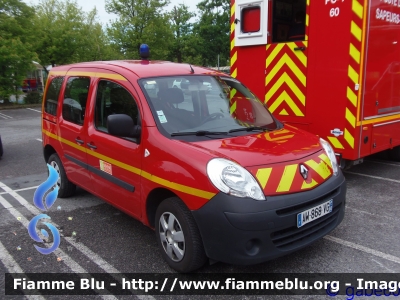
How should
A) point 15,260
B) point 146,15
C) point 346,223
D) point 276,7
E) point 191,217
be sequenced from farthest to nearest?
point 146,15
point 276,7
point 346,223
point 15,260
point 191,217

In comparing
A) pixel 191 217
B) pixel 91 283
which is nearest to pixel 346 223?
pixel 191 217

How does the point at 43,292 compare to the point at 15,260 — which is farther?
the point at 15,260

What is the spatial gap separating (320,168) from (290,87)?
2926 millimetres

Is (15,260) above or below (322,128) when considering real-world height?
below

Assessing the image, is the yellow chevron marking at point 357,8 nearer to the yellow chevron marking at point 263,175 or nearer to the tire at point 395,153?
the tire at point 395,153

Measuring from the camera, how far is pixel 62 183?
17.3ft

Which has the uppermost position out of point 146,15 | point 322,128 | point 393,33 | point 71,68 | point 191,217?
point 146,15

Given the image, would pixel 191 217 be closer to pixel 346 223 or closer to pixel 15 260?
pixel 15 260

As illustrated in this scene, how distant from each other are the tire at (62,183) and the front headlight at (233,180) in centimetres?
305

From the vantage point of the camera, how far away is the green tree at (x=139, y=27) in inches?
1164

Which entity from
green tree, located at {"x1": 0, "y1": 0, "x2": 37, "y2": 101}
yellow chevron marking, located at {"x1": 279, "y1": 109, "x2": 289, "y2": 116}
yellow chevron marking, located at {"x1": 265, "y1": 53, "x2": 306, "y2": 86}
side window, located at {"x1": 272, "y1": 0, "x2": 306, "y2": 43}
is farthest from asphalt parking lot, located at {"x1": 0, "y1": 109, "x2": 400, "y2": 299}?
green tree, located at {"x1": 0, "y1": 0, "x2": 37, "y2": 101}

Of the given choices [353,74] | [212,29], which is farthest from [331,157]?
[212,29]

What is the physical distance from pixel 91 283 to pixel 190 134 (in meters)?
1.55

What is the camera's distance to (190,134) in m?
3.41
